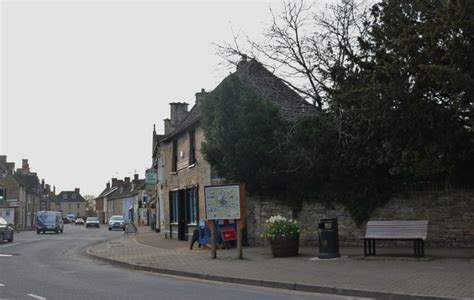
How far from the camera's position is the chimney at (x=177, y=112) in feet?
123

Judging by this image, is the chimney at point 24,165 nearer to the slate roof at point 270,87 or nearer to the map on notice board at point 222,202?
the slate roof at point 270,87

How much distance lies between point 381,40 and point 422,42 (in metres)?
1.73

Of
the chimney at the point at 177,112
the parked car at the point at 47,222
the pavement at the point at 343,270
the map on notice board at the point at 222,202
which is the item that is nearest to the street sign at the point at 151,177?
the chimney at the point at 177,112

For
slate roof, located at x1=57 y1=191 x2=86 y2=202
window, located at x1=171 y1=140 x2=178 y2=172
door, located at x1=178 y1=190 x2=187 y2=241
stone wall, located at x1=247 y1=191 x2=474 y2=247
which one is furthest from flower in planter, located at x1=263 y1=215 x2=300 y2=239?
slate roof, located at x1=57 y1=191 x2=86 y2=202

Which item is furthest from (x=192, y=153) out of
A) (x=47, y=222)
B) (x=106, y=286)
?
(x=47, y=222)

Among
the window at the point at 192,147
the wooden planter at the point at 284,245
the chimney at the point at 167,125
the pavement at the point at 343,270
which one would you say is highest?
→ the chimney at the point at 167,125

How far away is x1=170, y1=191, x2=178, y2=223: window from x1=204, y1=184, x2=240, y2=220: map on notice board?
1268 cm

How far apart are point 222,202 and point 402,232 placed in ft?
18.8

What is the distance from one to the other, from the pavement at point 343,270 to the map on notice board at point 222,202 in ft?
4.48

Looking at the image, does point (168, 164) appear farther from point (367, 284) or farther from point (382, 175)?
point (367, 284)

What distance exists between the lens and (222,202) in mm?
18609

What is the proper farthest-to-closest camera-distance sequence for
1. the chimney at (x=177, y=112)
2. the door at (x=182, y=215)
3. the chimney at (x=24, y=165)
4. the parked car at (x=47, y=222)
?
the chimney at (x=24, y=165) < the parked car at (x=47, y=222) < the chimney at (x=177, y=112) < the door at (x=182, y=215)

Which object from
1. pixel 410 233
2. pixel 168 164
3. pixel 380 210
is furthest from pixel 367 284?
pixel 168 164

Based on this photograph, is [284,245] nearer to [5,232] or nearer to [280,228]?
[280,228]
